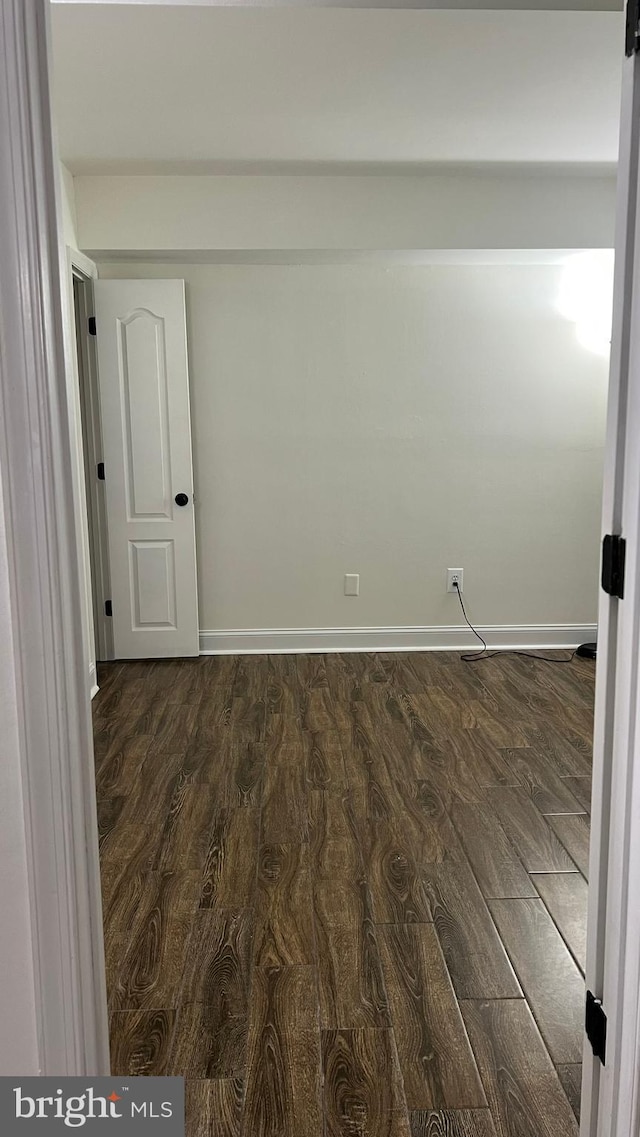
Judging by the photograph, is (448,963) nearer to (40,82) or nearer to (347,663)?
(40,82)

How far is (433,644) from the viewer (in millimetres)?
5262

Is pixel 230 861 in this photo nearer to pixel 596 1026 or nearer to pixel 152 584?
pixel 596 1026

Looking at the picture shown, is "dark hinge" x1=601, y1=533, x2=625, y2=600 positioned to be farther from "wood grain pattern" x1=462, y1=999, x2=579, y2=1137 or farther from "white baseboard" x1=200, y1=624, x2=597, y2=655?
"white baseboard" x1=200, y1=624, x2=597, y2=655

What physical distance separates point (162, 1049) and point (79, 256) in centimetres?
380

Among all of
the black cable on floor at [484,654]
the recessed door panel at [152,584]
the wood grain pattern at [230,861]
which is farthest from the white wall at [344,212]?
the wood grain pattern at [230,861]

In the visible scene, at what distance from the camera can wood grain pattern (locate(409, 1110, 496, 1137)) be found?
165 centimetres

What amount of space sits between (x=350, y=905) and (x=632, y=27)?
7.23 feet

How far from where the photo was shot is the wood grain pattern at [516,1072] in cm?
168

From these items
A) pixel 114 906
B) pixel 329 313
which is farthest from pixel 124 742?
pixel 329 313

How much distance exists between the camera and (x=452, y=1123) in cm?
168

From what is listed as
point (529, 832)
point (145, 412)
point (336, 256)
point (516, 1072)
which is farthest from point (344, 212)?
point (516, 1072)

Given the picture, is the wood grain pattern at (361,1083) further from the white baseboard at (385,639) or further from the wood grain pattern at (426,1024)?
the white baseboard at (385,639)

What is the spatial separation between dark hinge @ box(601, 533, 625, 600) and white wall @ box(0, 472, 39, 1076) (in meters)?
0.93

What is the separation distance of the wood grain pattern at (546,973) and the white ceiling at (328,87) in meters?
2.31
